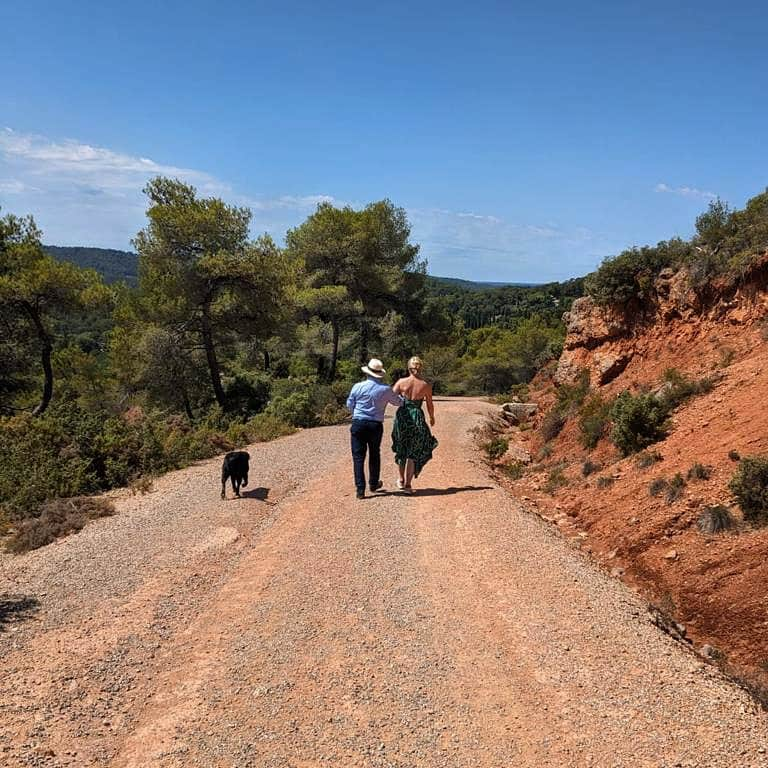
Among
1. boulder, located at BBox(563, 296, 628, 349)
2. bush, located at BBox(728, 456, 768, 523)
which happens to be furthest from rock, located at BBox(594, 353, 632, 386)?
bush, located at BBox(728, 456, 768, 523)

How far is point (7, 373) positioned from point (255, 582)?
62.5 ft

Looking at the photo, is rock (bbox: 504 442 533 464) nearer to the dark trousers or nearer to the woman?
the woman

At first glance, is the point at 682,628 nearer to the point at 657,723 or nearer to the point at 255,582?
the point at 657,723

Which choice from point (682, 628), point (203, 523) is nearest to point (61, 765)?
point (203, 523)

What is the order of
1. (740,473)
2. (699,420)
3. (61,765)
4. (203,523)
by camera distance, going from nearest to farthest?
(61,765) → (740,473) → (203,523) → (699,420)

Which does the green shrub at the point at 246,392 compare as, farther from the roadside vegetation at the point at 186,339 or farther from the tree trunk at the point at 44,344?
the tree trunk at the point at 44,344

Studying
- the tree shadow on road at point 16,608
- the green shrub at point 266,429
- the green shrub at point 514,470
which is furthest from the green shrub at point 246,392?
the tree shadow on road at point 16,608

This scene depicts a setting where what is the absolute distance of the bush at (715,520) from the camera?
6434 millimetres

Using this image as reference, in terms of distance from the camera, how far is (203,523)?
760 cm

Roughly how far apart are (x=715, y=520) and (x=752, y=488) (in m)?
0.53

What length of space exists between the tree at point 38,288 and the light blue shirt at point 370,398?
15.0 metres

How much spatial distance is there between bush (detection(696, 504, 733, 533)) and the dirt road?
1.51m

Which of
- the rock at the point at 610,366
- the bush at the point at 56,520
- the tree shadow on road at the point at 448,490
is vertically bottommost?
the bush at the point at 56,520

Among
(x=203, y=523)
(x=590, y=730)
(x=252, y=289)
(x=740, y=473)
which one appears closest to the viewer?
(x=590, y=730)
